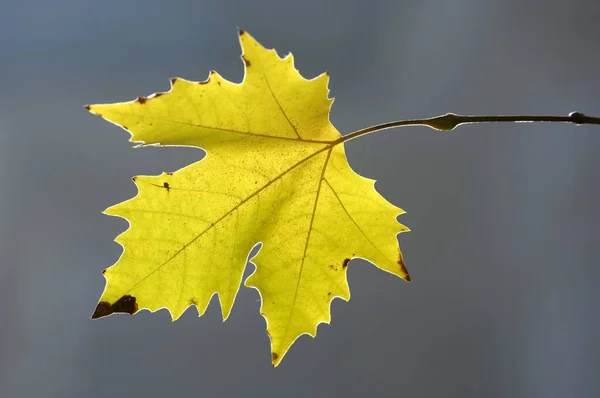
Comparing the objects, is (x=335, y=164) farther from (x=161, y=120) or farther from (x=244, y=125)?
(x=161, y=120)

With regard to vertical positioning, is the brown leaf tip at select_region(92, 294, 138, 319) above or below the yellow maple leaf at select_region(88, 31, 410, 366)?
below

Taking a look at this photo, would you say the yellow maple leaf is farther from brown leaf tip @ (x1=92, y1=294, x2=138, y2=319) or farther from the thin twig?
the thin twig

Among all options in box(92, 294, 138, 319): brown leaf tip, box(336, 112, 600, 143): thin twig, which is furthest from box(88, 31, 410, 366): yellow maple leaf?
box(336, 112, 600, 143): thin twig

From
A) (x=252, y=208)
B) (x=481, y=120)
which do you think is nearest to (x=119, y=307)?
(x=252, y=208)

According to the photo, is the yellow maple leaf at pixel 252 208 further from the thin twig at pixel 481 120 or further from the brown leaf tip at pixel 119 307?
the thin twig at pixel 481 120

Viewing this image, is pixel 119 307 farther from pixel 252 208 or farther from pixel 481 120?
pixel 481 120

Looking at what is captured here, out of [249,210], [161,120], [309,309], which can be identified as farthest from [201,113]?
[309,309]
